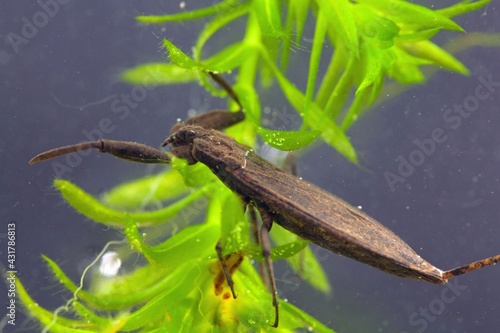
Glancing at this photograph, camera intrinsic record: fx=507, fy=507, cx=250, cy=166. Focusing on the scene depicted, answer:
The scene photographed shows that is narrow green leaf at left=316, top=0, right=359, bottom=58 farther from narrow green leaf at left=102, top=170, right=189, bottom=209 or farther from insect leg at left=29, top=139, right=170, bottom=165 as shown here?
narrow green leaf at left=102, top=170, right=189, bottom=209

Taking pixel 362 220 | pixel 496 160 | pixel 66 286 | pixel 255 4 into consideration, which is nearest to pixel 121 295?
pixel 66 286

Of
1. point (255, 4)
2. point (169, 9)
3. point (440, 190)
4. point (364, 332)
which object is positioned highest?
point (255, 4)

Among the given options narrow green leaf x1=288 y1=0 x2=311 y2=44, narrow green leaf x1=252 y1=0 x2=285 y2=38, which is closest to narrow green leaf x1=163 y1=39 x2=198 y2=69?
narrow green leaf x1=252 y1=0 x2=285 y2=38

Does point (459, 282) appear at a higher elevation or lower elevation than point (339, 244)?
lower

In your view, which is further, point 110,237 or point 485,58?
point 485,58

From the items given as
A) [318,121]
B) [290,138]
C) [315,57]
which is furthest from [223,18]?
[290,138]

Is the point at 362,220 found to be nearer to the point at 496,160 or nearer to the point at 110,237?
the point at 110,237

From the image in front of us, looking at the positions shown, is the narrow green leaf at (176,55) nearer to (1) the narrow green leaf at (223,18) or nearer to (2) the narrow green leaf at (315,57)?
(2) the narrow green leaf at (315,57)

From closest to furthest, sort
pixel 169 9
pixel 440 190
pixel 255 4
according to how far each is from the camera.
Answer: pixel 255 4 < pixel 169 9 < pixel 440 190
